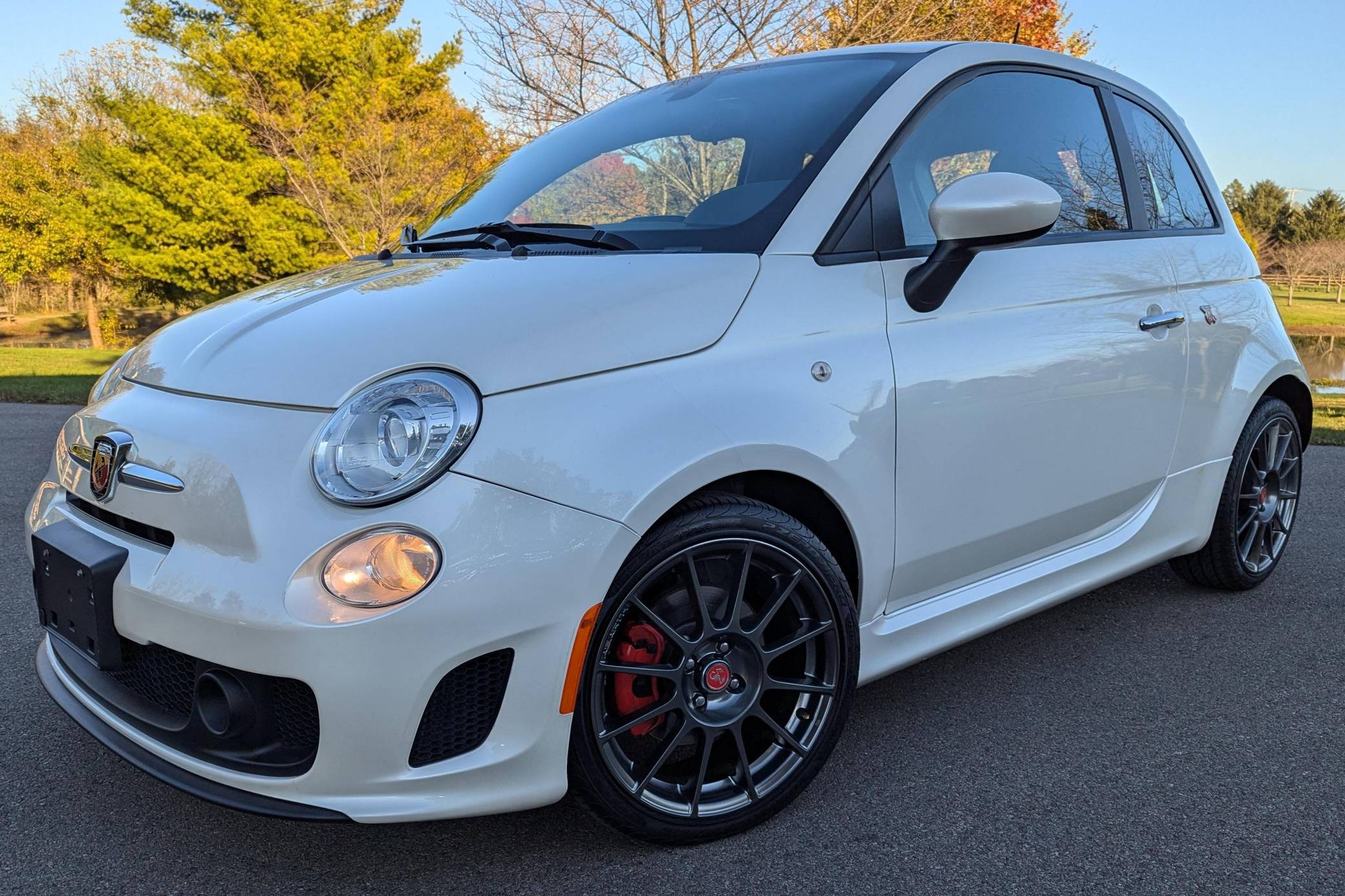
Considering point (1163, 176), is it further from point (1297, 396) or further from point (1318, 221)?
point (1318, 221)

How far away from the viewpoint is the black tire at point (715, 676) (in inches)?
76.3

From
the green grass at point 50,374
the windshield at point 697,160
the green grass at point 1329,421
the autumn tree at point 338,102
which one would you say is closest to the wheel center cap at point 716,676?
the windshield at point 697,160

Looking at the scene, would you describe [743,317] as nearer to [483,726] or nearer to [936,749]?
[483,726]

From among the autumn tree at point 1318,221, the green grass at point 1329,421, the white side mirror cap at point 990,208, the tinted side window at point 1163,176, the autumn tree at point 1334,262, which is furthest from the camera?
the autumn tree at point 1318,221

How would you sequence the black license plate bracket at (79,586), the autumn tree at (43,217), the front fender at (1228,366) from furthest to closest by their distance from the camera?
the autumn tree at (43,217), the front fender at (1228,366), the black license plate bracket at (79,586)

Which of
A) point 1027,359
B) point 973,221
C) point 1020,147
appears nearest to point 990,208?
point 973,221

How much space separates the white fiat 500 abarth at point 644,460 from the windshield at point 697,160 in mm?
14

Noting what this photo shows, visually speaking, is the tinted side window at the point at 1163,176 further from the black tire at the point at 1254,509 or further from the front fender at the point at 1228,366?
the black tire at the point at 1254,509

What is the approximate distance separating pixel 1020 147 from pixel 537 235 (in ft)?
4.35

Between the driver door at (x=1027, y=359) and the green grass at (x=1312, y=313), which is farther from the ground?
the driver door at (x=1027, y=359)

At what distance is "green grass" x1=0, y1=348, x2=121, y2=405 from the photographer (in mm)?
9820

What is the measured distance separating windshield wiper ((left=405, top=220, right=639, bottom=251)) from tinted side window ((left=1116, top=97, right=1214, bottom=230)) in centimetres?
179

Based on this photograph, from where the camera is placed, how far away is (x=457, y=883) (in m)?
1.97

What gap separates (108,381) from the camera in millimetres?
2348
